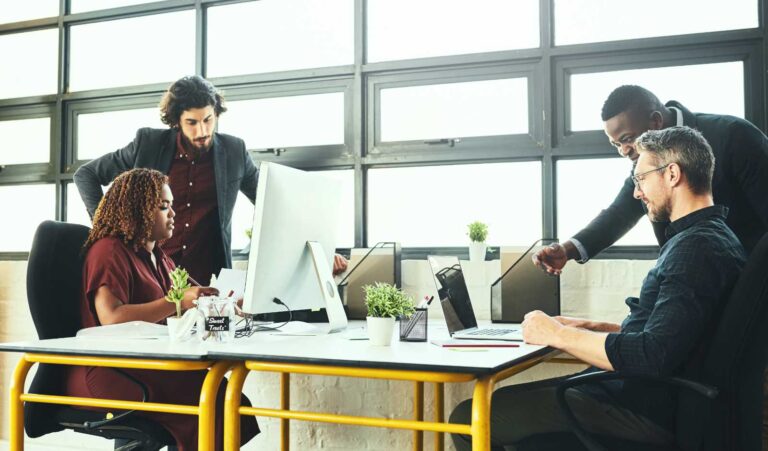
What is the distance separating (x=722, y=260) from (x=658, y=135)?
369mm

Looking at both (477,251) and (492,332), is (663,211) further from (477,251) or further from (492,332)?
(477,251)

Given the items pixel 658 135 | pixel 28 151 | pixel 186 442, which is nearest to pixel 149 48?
pixel 28 151

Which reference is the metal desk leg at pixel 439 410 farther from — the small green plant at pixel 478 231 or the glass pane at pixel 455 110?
the glass pane at pixel 455 110

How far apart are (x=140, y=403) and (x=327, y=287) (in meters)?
0.71

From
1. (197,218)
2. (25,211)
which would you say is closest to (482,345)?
(197,218)

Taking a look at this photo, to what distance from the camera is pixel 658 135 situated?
192 cm

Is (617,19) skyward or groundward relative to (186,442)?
skyward

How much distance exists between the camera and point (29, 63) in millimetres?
4113

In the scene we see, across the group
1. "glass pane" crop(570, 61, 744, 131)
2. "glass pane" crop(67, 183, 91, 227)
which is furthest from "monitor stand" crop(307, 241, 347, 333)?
"glass pane" crop(67, 183, 91, 227)

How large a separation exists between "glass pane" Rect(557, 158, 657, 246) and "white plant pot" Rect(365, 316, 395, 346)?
136 centimetres

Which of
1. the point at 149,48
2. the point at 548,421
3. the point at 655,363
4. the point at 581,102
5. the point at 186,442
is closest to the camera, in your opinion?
the point at 655,363

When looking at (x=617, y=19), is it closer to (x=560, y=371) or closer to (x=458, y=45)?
(x=458, y=45)

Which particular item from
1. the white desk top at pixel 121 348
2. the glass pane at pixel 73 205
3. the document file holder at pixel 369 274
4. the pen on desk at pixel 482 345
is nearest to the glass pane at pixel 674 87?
the document file holder at pixel 369 274

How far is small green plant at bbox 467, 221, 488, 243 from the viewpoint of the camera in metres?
3.13
